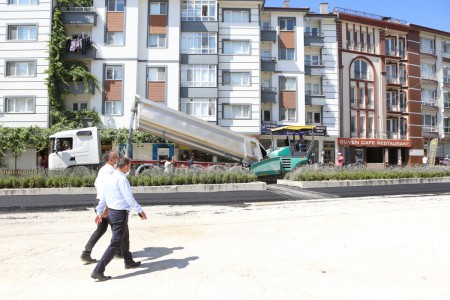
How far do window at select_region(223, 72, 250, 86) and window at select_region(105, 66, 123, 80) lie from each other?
9.50m

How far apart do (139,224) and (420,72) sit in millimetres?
44707

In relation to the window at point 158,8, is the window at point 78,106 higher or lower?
lower

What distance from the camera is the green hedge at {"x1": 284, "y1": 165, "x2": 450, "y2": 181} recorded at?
17.0 meters

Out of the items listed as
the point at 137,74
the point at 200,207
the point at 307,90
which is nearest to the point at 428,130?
the point at 307,90

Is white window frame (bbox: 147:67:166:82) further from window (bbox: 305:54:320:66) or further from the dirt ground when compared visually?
the dirt ground

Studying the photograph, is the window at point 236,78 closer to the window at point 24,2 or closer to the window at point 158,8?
the window at point 158,8

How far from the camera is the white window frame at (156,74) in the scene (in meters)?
31.2

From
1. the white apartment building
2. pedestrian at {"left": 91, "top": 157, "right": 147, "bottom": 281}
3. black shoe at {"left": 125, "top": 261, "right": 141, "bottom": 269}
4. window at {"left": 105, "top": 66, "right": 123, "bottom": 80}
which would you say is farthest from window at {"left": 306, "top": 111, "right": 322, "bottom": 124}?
pedestrian at {"left": 91, "top": 157, "right": 147, "bottom": 281}

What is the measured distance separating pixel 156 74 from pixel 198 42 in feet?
16.0

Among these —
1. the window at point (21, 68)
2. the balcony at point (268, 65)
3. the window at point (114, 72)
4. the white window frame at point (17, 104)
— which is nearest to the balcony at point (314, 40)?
the balcony at point (268, 65)

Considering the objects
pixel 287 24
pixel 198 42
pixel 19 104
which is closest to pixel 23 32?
pixel 19 104

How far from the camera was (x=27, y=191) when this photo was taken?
45.8 feet

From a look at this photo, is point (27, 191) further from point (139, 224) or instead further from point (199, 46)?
A: point (199, 46)

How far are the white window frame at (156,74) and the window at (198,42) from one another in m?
2.77
